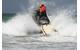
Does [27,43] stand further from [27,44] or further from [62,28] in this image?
[62,28]

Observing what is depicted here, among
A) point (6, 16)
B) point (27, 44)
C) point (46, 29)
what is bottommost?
point (27, 44)

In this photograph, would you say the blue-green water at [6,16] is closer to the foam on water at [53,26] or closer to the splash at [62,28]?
the foam on water at [53,26]

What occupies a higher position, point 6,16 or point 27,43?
point 6,16

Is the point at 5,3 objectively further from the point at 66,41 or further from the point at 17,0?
the point at 66,41

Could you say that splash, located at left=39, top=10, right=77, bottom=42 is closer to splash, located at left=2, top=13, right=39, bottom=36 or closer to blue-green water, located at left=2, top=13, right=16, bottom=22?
splash, located at left=2, top=13, right=39, bottom=36

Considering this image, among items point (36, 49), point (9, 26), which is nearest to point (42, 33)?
point (36, 49)

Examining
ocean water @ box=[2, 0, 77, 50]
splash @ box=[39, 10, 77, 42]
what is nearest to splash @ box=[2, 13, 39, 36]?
ocean water @ box=[2, 0, 77, 50]

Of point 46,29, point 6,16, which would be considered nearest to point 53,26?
point 46,29

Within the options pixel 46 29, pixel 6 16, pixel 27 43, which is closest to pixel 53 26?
pixel 46 29

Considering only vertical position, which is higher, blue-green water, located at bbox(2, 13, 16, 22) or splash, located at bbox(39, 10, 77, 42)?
blue-green water, located at bbox(2, 13, 16, 22)

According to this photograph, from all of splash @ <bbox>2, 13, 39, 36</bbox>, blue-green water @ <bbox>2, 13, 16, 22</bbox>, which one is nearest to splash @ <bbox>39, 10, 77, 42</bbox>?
splash @ <bbox>2, 13, 39, 36</bbox>

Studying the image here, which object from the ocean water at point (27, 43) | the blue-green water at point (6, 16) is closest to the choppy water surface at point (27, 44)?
the ocean water at point (27, 43)

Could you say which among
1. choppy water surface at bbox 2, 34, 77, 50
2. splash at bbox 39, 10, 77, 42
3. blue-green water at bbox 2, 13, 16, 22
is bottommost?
choppy water surface at bbox 2, 34, 77, 50

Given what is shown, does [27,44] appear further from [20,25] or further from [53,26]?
[53,26]
